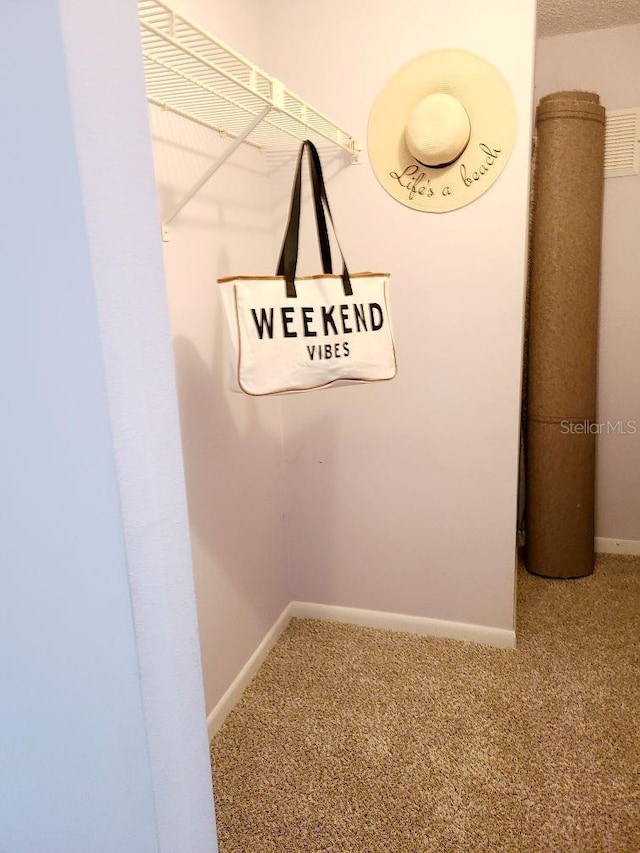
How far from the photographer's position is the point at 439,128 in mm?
1658

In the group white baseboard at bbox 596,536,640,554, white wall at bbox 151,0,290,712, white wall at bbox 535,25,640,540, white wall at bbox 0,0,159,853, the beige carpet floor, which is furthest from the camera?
white baseboard at bbox 596,536,640,554

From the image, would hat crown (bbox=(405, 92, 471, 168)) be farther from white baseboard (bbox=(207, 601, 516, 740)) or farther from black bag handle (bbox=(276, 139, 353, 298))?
white baseboard (bbox=(207, 601, 516, 740))

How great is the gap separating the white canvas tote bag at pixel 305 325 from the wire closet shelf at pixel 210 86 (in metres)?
0.18

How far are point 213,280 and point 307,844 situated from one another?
138 cm

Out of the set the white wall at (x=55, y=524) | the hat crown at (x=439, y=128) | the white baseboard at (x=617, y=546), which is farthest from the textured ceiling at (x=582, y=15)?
the white wall at (x=55, y=524)

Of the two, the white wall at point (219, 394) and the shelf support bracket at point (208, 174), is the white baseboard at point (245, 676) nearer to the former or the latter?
the white wall at point (219, 394)

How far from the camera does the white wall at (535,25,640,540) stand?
2371 millimetres

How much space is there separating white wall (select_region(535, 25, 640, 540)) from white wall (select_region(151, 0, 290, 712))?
1.35 meters

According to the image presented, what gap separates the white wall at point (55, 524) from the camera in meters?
0.57

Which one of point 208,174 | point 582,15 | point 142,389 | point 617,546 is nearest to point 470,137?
point 208,174

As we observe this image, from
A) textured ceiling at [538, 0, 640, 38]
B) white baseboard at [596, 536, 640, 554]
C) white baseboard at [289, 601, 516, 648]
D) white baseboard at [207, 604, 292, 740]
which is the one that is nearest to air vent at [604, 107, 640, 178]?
textured ceiling at [538, 0, 640, 38]

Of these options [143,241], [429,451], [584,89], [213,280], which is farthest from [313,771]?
[584,89]

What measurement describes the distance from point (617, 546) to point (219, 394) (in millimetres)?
2043

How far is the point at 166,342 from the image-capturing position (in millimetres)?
677
